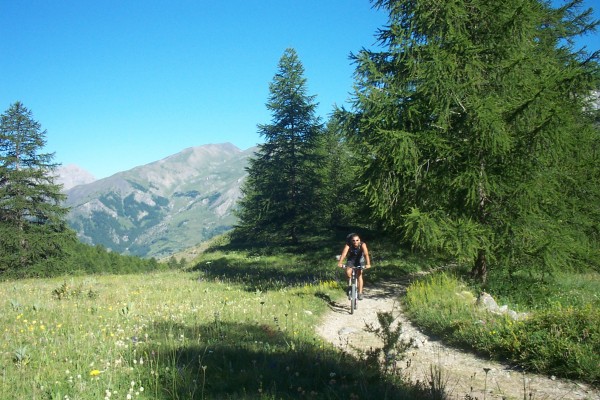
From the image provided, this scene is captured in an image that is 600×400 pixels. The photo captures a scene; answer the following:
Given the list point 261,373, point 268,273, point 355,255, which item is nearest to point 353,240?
point 355,255

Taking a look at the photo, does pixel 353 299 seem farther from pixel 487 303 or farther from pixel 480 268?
pixel 480 268

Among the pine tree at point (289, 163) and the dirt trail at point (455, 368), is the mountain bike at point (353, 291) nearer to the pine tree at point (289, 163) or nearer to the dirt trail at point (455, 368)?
the dirt trail at point (455, 368)

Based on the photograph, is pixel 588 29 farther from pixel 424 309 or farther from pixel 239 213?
pixel 239 213

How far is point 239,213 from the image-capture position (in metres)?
36.7

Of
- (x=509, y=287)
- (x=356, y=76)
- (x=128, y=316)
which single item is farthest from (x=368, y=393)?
(x=356, y=76)

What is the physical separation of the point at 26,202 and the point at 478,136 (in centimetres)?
3466

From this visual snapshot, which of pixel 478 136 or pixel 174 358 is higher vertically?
pixel 478 136

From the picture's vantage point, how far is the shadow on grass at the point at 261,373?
148 inches

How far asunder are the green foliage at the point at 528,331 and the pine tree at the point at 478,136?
1.43m

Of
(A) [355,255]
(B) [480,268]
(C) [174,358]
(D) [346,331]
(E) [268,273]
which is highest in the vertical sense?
(A) [355,255]

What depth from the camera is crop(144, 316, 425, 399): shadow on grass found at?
12.3ft

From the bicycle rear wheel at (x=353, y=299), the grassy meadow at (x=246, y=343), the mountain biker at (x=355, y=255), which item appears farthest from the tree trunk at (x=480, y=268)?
the bicycle rear wheel at (x=353, y=299)

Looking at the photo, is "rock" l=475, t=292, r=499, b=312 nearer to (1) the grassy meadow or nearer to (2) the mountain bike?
(1) the grassy meadow

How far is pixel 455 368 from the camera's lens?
6527 mm
